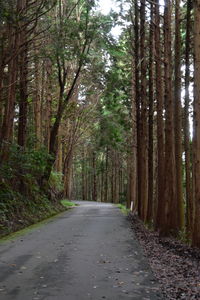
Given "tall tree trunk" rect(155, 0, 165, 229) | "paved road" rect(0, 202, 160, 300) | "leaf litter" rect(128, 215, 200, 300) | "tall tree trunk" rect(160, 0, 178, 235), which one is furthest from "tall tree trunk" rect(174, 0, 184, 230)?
"paved road" rect(0, 202, 160, 300)

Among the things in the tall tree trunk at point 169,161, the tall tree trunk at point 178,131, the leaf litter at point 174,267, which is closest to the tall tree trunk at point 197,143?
the leaf litter at point 174,267

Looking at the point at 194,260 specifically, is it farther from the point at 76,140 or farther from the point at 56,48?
the point at 76,140

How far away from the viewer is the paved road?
6845 millimetres

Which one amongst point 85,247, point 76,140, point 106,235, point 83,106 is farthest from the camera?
point 76,140

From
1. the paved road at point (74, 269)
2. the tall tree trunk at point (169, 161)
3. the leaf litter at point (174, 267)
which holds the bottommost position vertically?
the leaf litter at point (174, 267)

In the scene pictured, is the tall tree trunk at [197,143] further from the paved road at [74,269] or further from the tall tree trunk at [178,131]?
the tall tree trunk at [178,131]

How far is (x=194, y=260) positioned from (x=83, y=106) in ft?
108

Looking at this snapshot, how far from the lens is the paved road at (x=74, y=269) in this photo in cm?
684

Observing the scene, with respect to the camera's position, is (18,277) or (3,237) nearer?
(18,277)

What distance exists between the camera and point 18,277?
798cm

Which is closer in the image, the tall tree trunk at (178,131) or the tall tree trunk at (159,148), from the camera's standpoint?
the tall tree trunk at (159,148)

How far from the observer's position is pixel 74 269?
29.1 ft

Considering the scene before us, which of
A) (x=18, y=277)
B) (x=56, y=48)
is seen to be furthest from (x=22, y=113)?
(x=18, y=277)

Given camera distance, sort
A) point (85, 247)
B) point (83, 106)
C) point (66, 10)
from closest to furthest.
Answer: point (85, 247) → point (66, 10) → point (83, 106)
